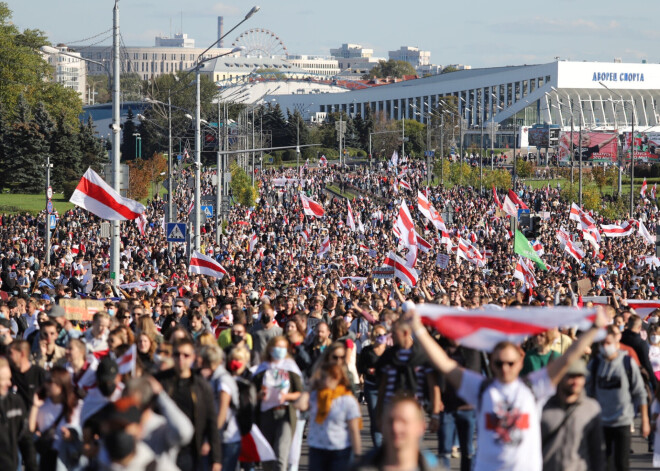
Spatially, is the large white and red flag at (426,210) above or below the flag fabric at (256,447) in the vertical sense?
above

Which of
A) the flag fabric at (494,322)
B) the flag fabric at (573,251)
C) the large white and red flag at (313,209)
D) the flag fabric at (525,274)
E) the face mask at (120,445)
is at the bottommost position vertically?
the flag fabric at (525,274)

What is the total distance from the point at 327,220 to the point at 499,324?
4229cm

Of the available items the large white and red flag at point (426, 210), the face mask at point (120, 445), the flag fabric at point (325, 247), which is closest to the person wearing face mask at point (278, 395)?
the face mask at point (120, 445)

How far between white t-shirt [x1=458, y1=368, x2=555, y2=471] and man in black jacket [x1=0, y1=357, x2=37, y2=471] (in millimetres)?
3209

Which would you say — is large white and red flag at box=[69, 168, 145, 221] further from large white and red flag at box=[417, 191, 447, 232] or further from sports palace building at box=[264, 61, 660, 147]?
sports palace building at box=[264, 61, 660, 147]

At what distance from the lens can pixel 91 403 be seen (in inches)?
310

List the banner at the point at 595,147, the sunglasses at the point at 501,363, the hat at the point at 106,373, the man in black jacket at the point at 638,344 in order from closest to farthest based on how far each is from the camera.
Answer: the sunglasses at the point at 501,363
the hat at the point at 106,373
the man in black jacket at the point at 638,344
the banner at the point at 595,147

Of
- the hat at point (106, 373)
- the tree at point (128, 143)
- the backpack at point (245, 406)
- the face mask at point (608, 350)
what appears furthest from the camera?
the tree at point (128, 143)

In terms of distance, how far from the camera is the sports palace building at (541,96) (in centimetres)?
12850

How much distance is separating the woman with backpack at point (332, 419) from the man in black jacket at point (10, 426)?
1.91 meters

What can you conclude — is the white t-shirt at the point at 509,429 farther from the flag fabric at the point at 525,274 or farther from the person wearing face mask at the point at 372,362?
the flag fabric at the point at 525,274

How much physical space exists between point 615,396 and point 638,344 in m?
1.83

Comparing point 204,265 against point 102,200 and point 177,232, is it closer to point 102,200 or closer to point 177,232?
point 177,232

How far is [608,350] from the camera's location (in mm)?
9320
